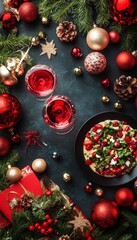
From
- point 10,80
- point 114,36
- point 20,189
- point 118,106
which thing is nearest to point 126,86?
point 118,106

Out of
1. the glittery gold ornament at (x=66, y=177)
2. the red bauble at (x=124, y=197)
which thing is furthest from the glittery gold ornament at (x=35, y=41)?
the red bauble at (x=124, y=197)

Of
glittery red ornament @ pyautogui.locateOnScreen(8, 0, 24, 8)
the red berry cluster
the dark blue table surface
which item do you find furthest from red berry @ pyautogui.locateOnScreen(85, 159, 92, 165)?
→ glittery red ornament @ pyautogui.locateOnScreen(8, 0, 24, 8)

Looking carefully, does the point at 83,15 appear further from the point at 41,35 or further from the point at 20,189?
the point at 20,189

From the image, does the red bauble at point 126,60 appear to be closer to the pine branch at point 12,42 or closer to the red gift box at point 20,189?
the pine branch at point 12,42

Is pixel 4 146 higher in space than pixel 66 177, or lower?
higher

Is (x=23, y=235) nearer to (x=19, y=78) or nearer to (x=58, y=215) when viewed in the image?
(x=58, y=215)

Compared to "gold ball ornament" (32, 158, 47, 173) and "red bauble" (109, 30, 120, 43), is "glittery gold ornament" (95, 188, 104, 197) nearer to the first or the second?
"gold ball ornament" (32, 158, 47, 173)

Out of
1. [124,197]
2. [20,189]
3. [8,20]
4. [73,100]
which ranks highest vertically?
[8,20]
